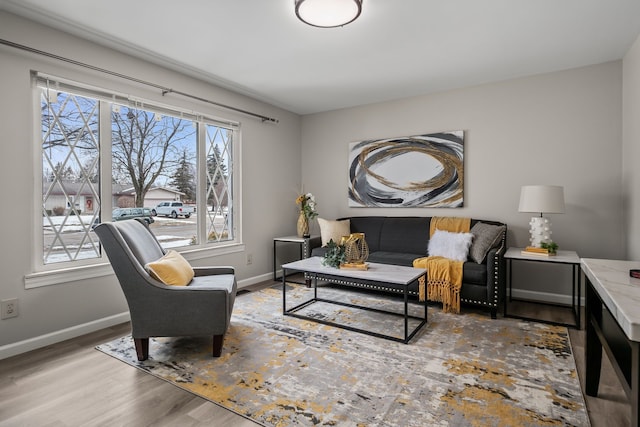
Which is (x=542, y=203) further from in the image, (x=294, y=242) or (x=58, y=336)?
(x=58, y=336)

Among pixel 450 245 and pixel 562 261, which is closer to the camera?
pixel 562 261

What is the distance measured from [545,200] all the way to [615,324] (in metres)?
1.87

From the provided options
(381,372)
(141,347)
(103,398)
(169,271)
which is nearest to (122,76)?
(169,271)

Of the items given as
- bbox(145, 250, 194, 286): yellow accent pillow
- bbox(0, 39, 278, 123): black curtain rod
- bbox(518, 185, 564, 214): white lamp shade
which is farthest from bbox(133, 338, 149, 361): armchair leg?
bbox(518, 185, 564, 214): white lamp shade

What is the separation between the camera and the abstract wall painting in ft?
13.7

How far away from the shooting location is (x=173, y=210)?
3674 millimetres

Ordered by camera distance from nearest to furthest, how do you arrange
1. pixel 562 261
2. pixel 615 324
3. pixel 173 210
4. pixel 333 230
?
1. pixel 615 324
2. pixel 562 261
3. pixel 173 210
4. pixel 333 230

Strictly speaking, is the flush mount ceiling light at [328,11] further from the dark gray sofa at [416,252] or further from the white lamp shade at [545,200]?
the white lamp shade at [545,200]

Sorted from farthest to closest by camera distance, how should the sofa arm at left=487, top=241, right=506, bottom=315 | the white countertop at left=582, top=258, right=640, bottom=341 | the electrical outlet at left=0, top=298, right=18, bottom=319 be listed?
the sofa arm at left=487, top=241, right=506, bottom=315, the electrical outlet at left=0, top=298, right=18, bottom=319, the white countertop at left=582, top=258, right=640, bottom=341

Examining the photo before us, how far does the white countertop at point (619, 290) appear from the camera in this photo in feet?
3.49

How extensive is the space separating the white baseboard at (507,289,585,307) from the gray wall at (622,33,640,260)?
0.73 m

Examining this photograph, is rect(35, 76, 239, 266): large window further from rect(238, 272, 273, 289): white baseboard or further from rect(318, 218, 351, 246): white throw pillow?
rect(318, 218, 351, 246): white throw pillow

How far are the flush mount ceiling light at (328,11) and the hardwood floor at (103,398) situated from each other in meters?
2.42

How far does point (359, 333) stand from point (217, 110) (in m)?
2.91
